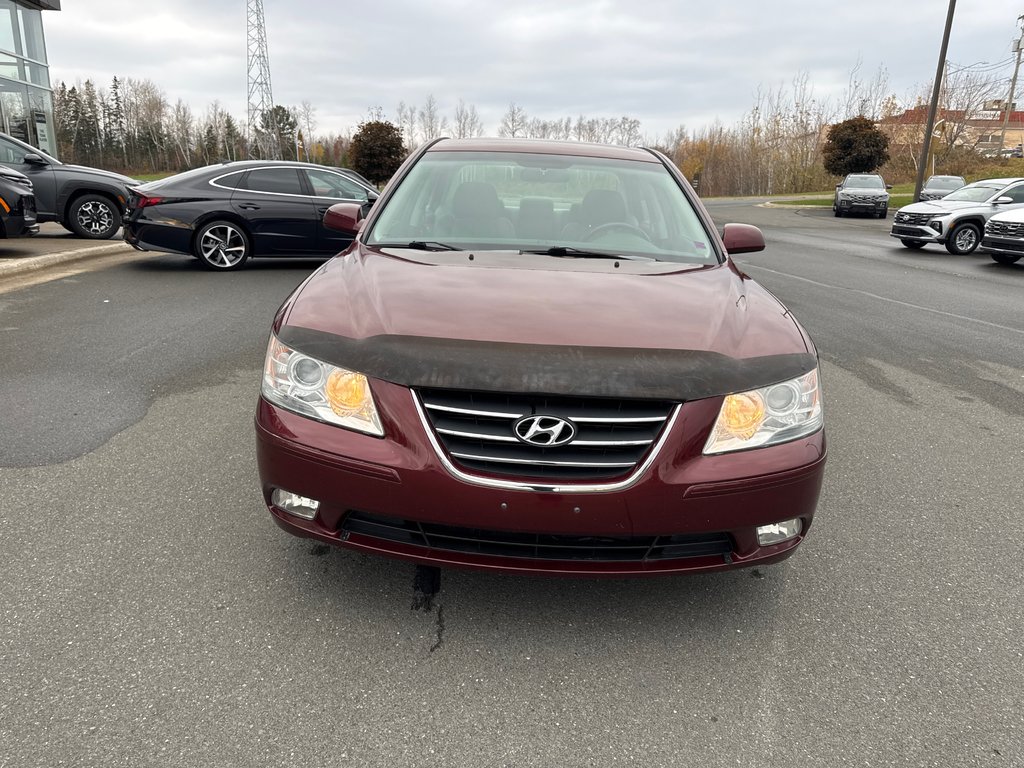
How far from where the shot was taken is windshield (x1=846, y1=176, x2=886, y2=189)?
3011 centimetres

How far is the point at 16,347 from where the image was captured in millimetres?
5914

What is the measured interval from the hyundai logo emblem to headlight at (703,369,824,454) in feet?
1.42

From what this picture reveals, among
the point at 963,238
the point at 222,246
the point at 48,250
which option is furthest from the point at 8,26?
the point at 963,238

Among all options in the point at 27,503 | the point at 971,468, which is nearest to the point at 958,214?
the point at 971,468

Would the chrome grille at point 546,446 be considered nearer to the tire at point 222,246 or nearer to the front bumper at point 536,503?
the front bumper at point 536,503

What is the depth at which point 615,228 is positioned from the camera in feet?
11.8

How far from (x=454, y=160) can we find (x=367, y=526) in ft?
7.81

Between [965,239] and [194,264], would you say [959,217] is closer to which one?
[965,239]

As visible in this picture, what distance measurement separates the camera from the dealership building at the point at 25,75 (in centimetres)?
1989

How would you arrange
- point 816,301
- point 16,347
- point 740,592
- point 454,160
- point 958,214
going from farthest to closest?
1. point 958,214
2. point 816,301
3. point 16,347
4. point 454,160
5. point 740,592

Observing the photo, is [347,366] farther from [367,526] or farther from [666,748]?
[666,748]

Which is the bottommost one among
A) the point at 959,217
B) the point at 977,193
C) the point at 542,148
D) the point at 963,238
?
the point at 963,238

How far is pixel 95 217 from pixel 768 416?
42.5ft

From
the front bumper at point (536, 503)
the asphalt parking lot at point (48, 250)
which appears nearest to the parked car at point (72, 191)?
the asphalt parking lot at point (48, 250)
